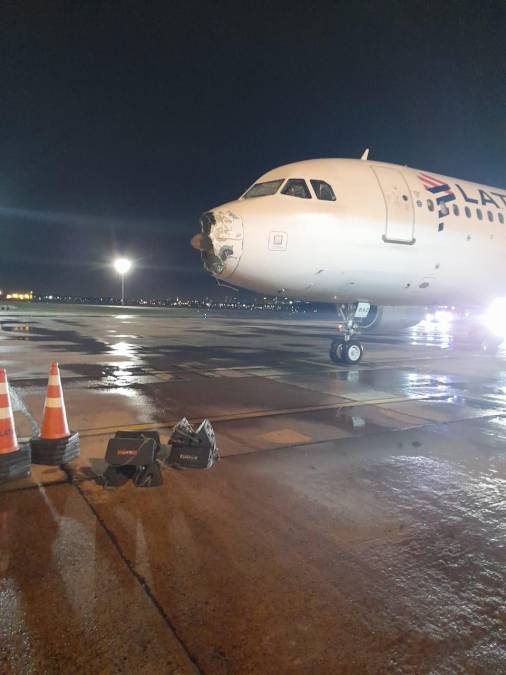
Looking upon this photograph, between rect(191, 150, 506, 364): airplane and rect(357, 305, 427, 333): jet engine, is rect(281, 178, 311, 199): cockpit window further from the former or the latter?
rect(357, 305, 427, 333): jet engine

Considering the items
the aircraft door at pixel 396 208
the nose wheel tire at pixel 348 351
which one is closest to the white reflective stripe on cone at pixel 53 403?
the aircraft door at pixel 396 208

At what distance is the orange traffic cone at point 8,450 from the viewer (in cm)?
408

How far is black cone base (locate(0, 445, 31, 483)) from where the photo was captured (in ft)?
13.3

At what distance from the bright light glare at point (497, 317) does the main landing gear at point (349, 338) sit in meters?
4.88

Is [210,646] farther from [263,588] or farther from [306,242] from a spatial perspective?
[306,242]

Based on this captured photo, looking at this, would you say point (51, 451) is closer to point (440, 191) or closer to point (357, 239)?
point (357, 239)

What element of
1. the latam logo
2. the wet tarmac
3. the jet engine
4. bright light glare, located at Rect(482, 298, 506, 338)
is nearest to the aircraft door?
the latam logo

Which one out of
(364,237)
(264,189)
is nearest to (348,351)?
(364,237)

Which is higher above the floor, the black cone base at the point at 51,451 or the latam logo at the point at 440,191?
the latam logo at the point at 440,191

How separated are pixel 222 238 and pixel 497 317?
11.4 meters

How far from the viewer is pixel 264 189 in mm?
10242

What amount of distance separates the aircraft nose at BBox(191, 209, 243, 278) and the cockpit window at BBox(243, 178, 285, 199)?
1.37m

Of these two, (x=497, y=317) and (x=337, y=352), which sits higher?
(x=497, y=317)

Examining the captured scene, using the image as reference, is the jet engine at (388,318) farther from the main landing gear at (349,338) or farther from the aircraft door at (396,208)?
the aircraft door at (396,208)
